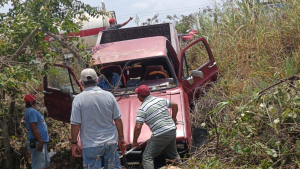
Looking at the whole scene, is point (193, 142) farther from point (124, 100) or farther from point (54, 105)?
point (54, 105)

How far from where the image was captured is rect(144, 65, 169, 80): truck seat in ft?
23.5

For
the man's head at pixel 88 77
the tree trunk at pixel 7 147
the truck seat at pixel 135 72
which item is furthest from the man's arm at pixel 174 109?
the tree trunk at pixel 7 147

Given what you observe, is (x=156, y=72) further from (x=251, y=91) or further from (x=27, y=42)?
(x=27, y=42)

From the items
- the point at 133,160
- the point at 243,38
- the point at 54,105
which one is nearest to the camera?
the point at 133,160

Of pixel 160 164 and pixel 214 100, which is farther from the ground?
pixel 214 100

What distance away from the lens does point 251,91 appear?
730 centimetres

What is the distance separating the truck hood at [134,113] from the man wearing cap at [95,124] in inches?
34.2

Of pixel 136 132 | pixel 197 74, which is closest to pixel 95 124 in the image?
pixel 136 132

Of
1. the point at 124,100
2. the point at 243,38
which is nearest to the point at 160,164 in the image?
the point at 124,100

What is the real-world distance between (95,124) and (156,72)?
8.79ft

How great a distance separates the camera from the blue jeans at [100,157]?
4699 mm

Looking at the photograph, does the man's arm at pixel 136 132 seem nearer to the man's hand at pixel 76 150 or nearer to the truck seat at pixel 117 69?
the man's hand at pixel 76 150

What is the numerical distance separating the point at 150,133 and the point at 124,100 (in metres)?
1.12

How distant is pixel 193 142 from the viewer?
576 centimetres
